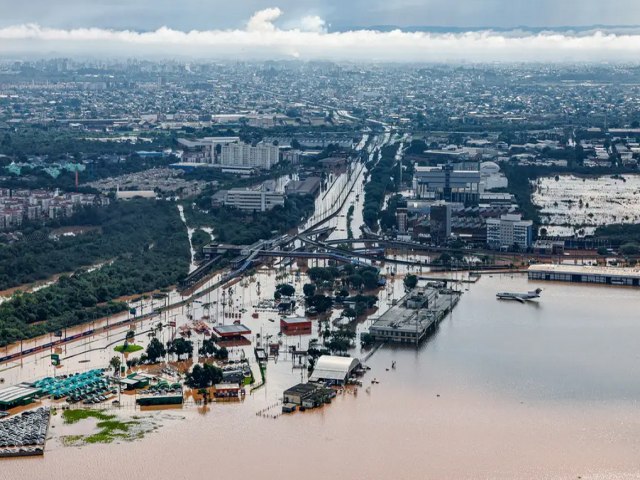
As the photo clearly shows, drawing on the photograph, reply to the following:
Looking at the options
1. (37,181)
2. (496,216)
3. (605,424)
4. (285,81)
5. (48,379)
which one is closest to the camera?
(605,424)

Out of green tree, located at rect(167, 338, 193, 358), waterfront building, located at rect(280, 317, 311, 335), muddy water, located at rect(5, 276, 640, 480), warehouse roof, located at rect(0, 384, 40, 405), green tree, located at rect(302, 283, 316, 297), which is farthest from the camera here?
green tree, located at rect(302, 283, 316, 297)

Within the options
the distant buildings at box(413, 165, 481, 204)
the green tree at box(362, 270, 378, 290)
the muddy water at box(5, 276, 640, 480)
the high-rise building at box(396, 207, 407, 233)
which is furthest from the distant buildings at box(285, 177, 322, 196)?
the muddy water at box(5, 276, 640, 480)

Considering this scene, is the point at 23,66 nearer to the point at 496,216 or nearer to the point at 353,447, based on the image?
the point at 496,216

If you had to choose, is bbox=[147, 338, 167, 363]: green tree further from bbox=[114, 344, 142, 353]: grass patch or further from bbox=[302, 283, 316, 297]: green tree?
bbox=[302, 283, 316, 297]: green tree

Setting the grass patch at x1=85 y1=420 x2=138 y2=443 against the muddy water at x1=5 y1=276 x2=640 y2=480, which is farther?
the grass patch at x1=85 y1=420 x2=138 y2=443

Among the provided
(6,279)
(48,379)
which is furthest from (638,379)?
(6,279)

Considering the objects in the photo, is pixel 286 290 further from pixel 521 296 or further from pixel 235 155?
pixel 235 155

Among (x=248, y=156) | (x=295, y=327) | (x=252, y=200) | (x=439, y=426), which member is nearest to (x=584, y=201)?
(x=252, y=200)

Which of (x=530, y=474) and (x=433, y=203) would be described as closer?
(x=530, y=474)
